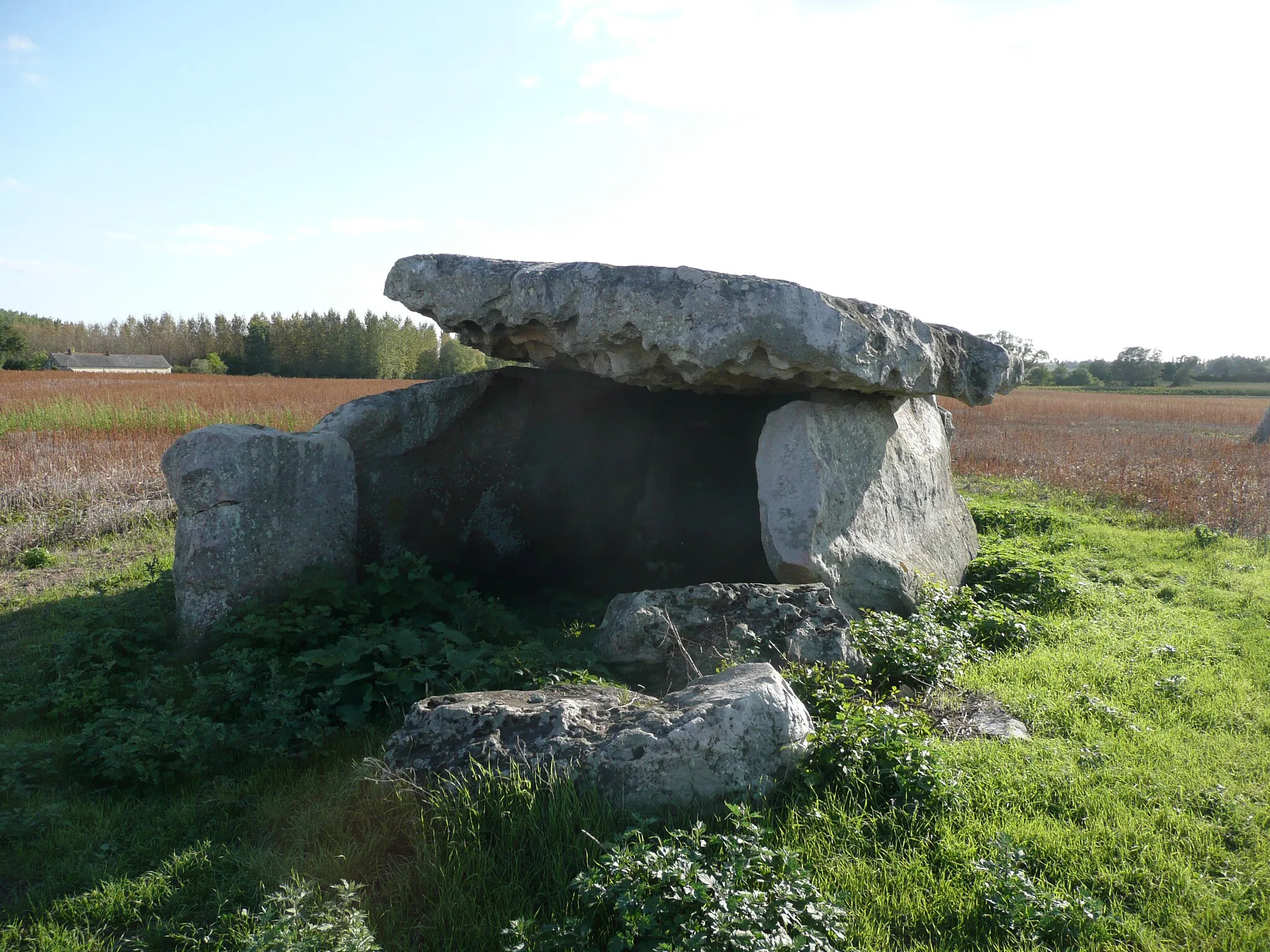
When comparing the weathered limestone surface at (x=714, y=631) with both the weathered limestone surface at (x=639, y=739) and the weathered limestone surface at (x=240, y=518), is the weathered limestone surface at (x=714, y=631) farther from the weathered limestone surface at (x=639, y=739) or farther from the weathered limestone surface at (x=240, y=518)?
the weathered limestone surface at (x=240, y=518)

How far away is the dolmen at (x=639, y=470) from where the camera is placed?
5465mm

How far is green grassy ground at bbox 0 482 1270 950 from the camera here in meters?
3.08

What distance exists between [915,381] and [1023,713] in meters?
2.77

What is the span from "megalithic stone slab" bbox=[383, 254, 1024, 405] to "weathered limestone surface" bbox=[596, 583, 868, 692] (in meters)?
1.56

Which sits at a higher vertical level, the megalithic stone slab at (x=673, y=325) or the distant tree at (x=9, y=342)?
the distant tree at (x=9, y=342)

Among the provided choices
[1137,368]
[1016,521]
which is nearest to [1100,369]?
[1137,368]

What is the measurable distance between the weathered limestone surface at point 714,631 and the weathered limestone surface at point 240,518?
95.5 inches

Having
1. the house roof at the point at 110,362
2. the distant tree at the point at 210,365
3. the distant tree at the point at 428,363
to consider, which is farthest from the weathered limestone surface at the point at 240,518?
the house roof at the point at 110,362

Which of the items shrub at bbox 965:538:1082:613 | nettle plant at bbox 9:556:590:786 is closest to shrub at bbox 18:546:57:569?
nettle plant at bbox 9:556:590:786

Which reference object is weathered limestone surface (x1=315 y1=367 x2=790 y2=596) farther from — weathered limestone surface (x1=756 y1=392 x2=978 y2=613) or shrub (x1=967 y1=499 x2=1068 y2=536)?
shrub (x1=967 y1=499 x2=1068 y2=536)

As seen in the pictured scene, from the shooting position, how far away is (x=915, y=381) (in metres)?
6.58

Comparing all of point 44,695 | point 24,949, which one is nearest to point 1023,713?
point 24,949

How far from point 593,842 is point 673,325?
336cm

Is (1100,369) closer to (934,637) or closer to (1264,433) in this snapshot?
(1264,433)
